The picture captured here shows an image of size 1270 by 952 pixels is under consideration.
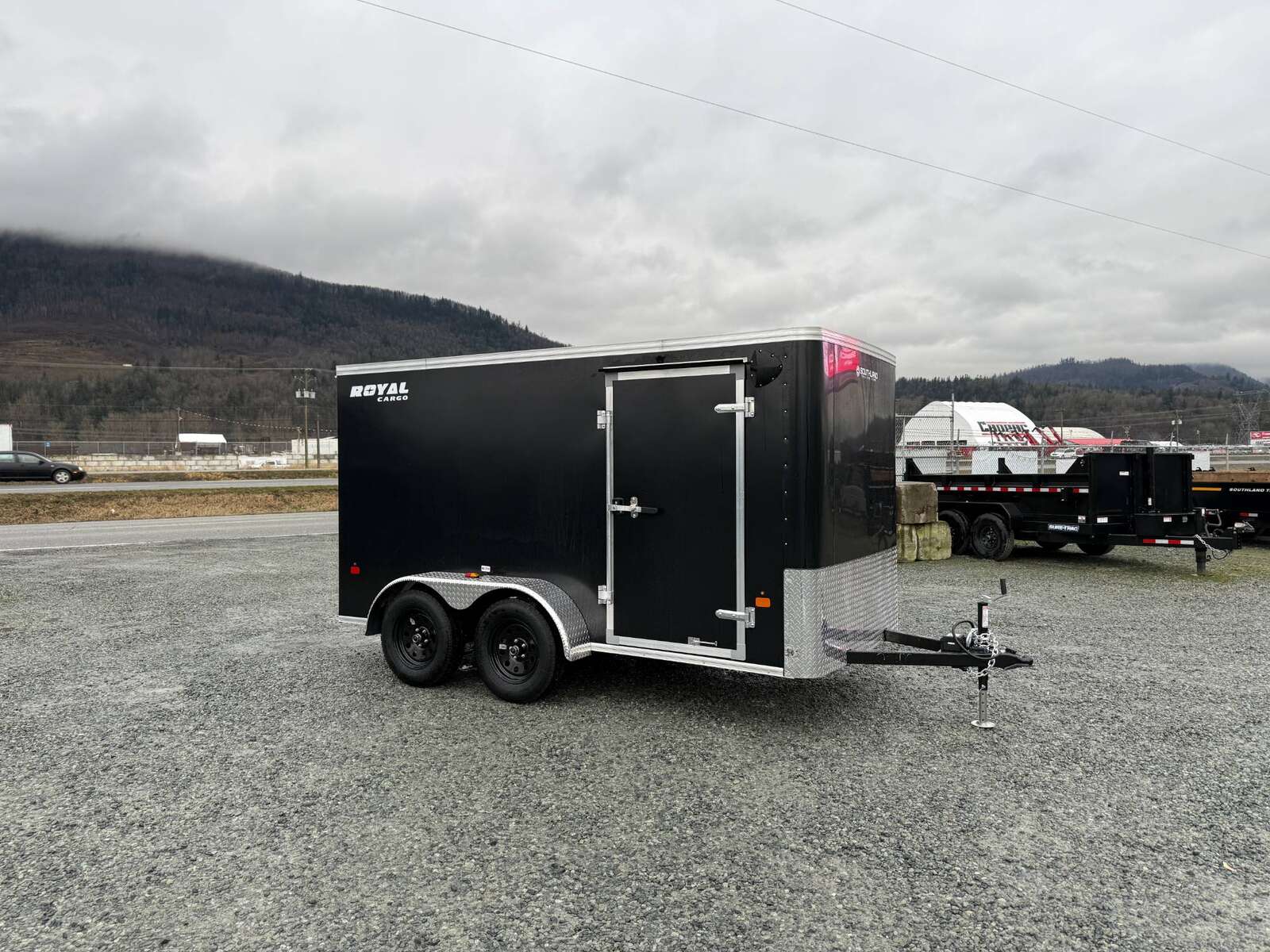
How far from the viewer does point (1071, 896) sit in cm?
353

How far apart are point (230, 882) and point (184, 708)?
291 centimetres

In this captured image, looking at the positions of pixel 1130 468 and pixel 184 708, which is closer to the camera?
pixel 184 708

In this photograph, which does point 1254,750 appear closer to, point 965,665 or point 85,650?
point 965,665

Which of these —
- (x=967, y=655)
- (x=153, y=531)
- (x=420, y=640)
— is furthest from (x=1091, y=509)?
(x=153, y=531)

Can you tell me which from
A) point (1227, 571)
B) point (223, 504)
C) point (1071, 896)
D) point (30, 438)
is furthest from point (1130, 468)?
point (30, 438)

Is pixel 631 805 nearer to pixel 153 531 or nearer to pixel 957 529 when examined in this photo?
pixel 957 529

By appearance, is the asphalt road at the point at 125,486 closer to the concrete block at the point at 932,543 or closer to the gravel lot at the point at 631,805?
the gravel lot at the point at 631,805

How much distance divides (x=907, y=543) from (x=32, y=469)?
117 ft

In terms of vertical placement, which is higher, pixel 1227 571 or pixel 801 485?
pixel 801 485

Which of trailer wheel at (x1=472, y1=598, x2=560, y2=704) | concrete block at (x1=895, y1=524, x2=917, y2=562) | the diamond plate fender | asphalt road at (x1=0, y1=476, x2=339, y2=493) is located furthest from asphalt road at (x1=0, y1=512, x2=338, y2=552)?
trailer wheel at (x1=472, y1=598, x2=560, y2=704)

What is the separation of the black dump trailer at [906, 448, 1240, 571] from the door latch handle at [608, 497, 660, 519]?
9.99 meters

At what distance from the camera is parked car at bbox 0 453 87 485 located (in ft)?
112

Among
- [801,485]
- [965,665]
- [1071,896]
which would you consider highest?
[801,485]

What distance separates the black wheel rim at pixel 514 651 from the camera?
20.2 ft
